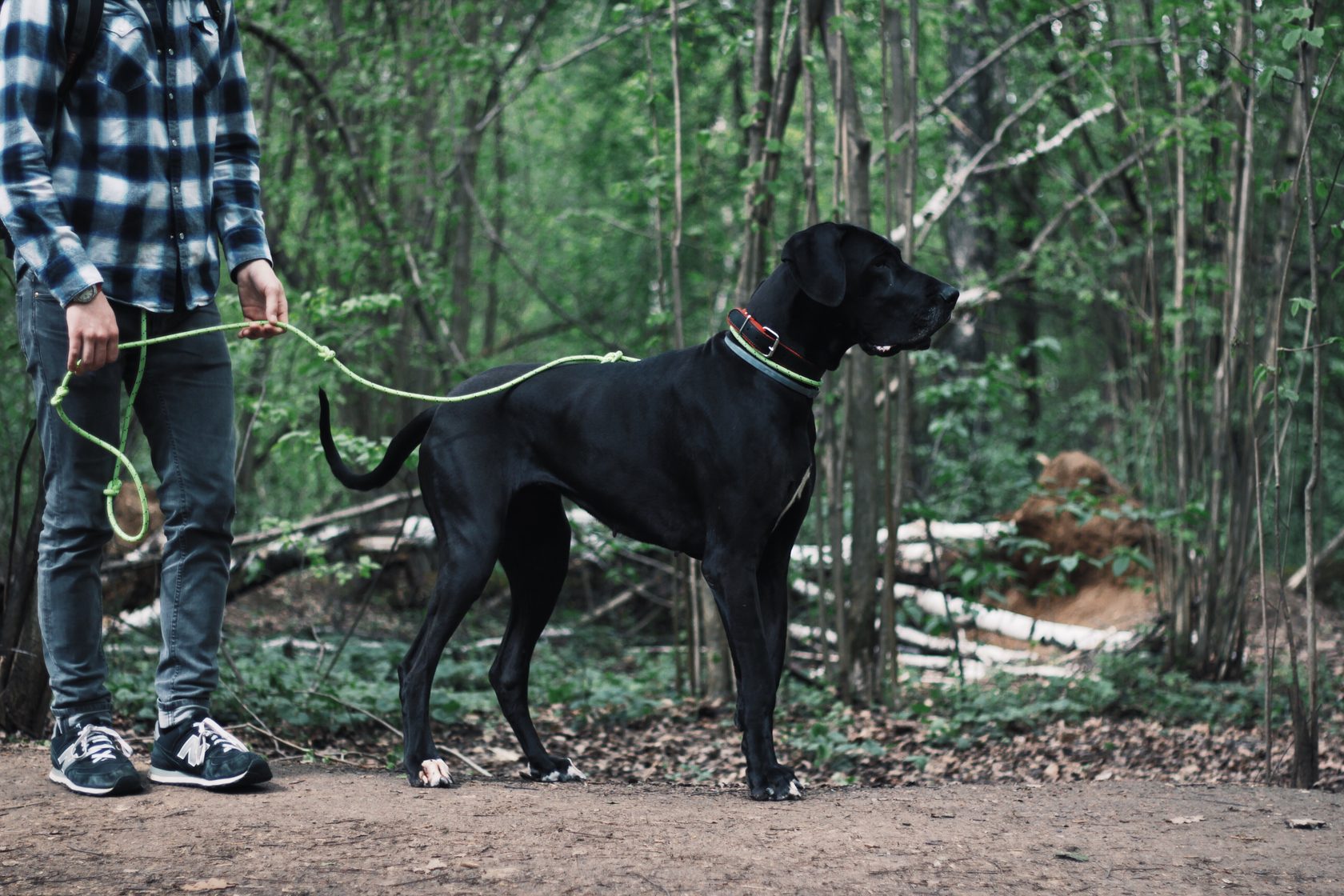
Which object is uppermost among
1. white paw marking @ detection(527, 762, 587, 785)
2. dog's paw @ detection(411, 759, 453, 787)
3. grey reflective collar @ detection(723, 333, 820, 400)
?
grey reflective collar @ detection(723, 333, 820, 400)

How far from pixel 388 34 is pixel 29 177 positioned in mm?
6695

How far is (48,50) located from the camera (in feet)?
10.1

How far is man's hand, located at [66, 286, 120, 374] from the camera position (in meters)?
2.99

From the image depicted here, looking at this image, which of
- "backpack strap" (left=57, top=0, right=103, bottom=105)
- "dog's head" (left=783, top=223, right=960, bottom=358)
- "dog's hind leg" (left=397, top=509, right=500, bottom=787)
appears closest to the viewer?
"backpack strap" (left=57, top=0, right=103, bottom=105)

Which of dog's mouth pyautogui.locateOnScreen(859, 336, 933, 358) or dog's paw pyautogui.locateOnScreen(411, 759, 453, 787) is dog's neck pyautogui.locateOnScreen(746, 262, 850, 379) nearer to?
dog's mouth pyautogui.locateOnScreen(859, 336, 933, 358)

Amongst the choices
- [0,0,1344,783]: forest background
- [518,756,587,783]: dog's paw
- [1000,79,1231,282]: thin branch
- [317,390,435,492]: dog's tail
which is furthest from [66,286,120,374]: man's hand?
[1000,79,1231,282]: thin branch

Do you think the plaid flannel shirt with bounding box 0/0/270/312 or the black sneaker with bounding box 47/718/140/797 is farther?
the black sneaker with bounding box 47/718/140/797

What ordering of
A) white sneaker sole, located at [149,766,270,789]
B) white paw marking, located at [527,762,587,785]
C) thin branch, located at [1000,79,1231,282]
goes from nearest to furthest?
1. white sneaker sole, located at [149,766,270,789]
2. white paw marking, located at [527,762,587,785]
3. thin branch, located at [1000,79,1231,282]

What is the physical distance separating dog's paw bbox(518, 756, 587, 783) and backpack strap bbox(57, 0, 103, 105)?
2365 mm

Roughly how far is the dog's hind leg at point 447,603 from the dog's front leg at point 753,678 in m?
0.74

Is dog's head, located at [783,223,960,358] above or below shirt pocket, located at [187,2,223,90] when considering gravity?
below

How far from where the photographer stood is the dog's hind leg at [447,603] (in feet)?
12.1

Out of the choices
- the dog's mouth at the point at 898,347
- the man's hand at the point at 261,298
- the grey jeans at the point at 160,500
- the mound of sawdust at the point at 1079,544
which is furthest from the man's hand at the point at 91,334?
the mound of sawdust at the point at 1079,544

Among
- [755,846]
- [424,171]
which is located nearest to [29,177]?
[755,846]
